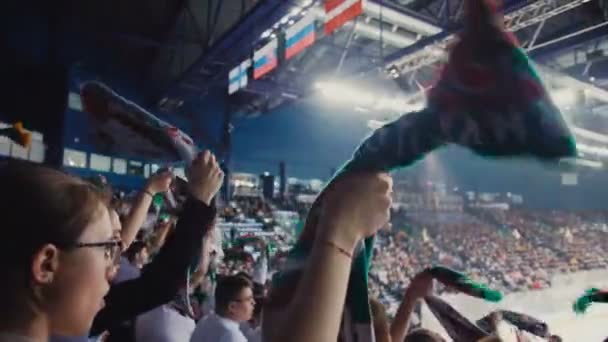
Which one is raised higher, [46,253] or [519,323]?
[46,253]

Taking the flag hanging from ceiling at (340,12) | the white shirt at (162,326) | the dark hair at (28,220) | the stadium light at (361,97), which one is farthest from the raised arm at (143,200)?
the stadium light at (361,97)

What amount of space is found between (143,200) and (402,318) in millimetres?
1025

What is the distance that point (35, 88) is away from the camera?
11578 mm

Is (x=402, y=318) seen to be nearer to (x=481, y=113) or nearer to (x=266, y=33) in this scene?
(x=481, y=113)

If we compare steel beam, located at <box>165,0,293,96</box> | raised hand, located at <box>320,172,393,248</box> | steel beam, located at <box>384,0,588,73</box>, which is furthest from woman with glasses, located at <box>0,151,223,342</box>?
steel beam, located at <box>165,0,293,96</box>

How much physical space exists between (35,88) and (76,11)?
2.97 metres

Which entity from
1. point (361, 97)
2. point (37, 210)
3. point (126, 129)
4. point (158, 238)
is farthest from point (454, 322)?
point (361, 97)

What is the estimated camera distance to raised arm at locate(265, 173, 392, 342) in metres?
0.59

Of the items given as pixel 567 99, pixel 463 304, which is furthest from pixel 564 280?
pixel 463 304

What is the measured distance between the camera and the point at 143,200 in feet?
5.77

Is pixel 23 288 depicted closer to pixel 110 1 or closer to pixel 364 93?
pixel 364 93

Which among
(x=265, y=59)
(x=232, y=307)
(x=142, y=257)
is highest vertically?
(x=265, y=59)

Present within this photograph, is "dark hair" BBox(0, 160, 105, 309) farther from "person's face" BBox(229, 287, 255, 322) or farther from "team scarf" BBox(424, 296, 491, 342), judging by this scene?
"person's face" BBox(229, 287, 255, 322)

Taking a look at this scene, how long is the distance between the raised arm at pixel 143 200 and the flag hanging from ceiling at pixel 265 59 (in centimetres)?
589
